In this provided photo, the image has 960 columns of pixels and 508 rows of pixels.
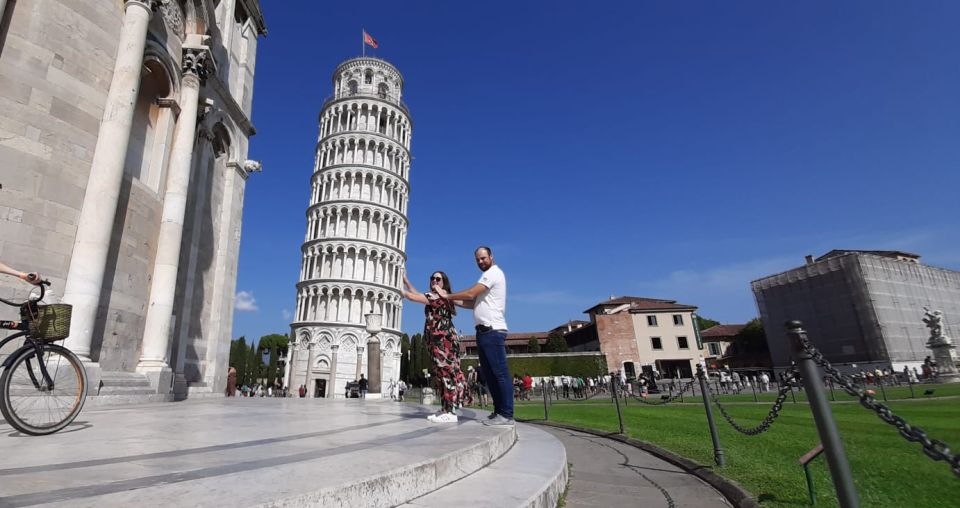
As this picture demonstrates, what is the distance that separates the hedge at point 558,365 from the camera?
164ft

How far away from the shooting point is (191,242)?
12859 mm

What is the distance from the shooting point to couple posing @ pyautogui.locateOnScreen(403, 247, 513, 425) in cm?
551

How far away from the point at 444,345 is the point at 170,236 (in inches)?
321

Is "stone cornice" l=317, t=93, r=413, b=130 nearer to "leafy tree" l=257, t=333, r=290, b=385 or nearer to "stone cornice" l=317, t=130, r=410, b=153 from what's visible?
"stone cornice" l=317, t=130, r=410, b=153

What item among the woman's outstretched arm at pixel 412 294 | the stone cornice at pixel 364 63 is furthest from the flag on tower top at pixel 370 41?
the woman's outstretched arm at pixel 412 294

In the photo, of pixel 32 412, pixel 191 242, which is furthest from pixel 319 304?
pixel 32 412

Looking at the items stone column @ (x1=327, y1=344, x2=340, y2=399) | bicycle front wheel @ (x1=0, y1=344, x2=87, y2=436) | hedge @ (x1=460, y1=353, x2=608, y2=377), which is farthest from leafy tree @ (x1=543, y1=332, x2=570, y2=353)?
bicycle front wheel @ (x1=0, y1=344, x2=87, y2=436)

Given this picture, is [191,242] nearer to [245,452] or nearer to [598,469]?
[245,452]

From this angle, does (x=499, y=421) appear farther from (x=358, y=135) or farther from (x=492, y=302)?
(x=358, y=135)

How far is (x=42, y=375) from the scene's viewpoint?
176 inches

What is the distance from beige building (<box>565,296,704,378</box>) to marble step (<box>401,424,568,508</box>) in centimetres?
5061

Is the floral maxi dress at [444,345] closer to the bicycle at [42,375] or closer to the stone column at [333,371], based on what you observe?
the bicycle at [42,375]

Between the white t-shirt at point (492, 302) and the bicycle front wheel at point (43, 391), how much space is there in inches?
170

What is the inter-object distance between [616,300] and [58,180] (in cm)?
6043
